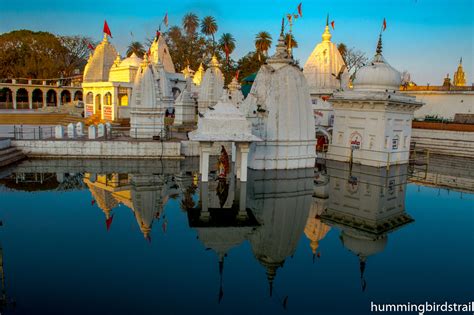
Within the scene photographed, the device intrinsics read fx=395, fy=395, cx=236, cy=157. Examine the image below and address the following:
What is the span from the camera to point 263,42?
64.7 m

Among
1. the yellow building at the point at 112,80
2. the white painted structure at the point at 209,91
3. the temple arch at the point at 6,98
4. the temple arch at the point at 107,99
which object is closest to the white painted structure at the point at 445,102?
the white painted structure at the point at 209,91

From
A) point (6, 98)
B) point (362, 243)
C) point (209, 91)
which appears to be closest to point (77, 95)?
point (6, 98)

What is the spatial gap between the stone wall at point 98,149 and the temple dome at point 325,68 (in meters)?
14.8

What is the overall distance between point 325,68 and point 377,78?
9643 millimetres

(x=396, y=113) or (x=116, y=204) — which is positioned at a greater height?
(x=396, y=113)

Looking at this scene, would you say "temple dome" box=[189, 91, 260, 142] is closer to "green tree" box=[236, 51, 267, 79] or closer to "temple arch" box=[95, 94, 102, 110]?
"temple arch" box=[95, 94, 102, 110]

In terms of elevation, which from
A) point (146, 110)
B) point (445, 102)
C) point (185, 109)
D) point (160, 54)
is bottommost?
point (146, 110)

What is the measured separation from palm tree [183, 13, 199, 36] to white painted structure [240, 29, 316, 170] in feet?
168

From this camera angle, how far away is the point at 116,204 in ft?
48.5

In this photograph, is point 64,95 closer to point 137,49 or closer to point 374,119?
point 137,49

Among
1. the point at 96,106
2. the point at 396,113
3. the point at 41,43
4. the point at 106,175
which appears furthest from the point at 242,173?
the point at 41,43

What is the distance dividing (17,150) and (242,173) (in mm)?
13804

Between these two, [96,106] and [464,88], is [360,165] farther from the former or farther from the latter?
[96,106]

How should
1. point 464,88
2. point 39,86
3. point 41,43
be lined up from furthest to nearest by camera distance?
point 41,43
point 39,86
point 464,88
